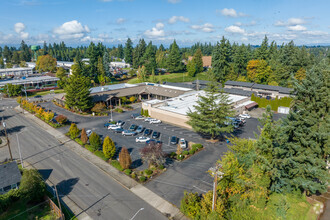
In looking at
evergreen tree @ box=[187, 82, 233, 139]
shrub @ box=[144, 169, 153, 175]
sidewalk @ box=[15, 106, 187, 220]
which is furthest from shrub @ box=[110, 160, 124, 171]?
evergreen tree @ box=[187, 82, 233, 139]

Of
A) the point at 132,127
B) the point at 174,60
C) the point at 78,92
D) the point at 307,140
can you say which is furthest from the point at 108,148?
the point at 174,60

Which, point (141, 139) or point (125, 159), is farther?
point (141, 139)

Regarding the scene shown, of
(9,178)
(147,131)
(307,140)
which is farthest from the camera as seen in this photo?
(147,131)

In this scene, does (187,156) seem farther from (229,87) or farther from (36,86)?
(36,86)

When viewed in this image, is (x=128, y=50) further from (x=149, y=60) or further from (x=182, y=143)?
(x=182, y=143)

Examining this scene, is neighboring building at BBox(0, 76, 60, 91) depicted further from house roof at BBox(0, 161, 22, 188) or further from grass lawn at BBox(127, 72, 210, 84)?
house roof at BBox(0, 161, 22, 188)

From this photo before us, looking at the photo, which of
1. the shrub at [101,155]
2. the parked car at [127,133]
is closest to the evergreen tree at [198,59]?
the parked car at [127,133]
